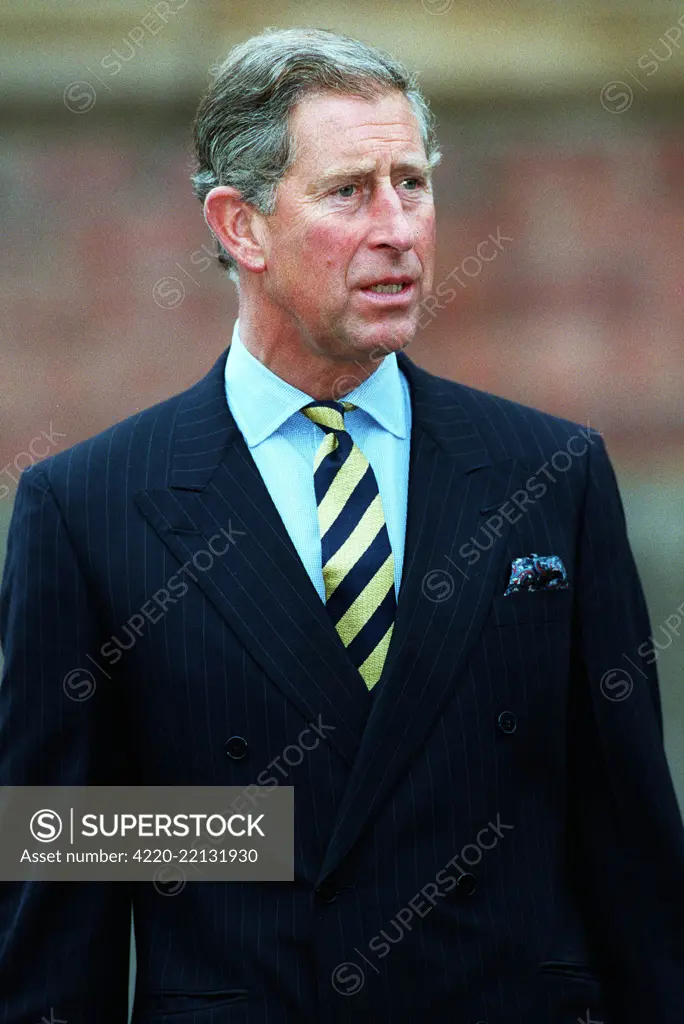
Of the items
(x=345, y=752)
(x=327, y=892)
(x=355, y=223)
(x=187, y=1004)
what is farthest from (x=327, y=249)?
(x=187, y=1004)

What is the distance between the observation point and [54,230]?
5355 mm

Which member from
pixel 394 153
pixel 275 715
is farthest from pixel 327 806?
pixel 394 153

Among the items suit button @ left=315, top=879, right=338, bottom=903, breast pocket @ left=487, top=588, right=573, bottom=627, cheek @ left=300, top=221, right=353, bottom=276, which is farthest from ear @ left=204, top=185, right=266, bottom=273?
suit button @ left=315, top=879, right=338, bottom=903

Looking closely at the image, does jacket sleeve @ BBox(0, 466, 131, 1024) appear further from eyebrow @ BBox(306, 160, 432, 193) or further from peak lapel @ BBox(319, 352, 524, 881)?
eyebrow @ BBox(306, 160, 432, 193)

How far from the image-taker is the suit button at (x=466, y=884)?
2.17m

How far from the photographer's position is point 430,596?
2211 millimetres

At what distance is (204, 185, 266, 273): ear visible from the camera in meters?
2.31

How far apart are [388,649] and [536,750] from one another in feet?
0.85

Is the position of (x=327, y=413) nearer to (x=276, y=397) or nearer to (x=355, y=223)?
(x=276, y=397)

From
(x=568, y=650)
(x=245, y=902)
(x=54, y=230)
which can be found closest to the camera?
(x=245, y=902)

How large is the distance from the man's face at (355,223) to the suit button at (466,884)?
0.73 meters

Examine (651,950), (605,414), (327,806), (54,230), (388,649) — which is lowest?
(651,950)

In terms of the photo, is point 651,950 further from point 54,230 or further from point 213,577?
point 54,230

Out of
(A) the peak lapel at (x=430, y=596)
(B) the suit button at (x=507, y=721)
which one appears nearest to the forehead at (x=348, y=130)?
(A) the peak lapel at (x=430, y=596)
